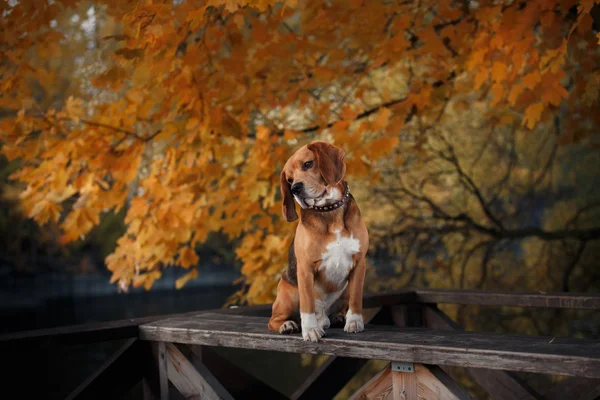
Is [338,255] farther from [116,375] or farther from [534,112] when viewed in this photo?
[534,112]

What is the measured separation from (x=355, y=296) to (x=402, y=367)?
1.02 feet

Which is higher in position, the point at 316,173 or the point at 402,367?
the point at 316,173

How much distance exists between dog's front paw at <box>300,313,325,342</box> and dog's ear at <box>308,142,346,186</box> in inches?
19.8

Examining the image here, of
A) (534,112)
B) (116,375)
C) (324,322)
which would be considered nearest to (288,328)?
(324,322)

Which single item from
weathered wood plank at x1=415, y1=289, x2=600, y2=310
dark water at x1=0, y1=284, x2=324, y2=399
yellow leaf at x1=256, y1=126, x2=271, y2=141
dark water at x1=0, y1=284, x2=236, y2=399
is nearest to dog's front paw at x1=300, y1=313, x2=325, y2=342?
weathered wood plank at x1=415, y1=289, x2=600, y2=310

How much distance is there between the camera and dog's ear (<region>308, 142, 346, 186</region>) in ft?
8.26

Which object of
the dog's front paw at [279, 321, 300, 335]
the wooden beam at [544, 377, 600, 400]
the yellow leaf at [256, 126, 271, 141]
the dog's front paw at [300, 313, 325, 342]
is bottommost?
the wooden beam at [544, 377, 600, 400]

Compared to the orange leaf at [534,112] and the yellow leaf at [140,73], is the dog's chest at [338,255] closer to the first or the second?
the yellow leaf at [140,73]

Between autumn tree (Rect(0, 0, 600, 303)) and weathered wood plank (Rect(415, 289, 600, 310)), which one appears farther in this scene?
autumn tree (Rect(0, 0, 600, 303))

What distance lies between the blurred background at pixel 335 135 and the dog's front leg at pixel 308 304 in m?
1.32

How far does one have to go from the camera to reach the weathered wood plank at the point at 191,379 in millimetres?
3145

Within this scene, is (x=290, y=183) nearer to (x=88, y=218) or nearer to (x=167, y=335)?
(x=167, y=335)

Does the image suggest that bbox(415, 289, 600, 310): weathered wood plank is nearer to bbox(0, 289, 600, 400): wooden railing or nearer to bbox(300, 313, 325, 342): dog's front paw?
bbox(0, 289, 600, 400): wooden railing

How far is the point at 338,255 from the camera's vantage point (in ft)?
8.54
